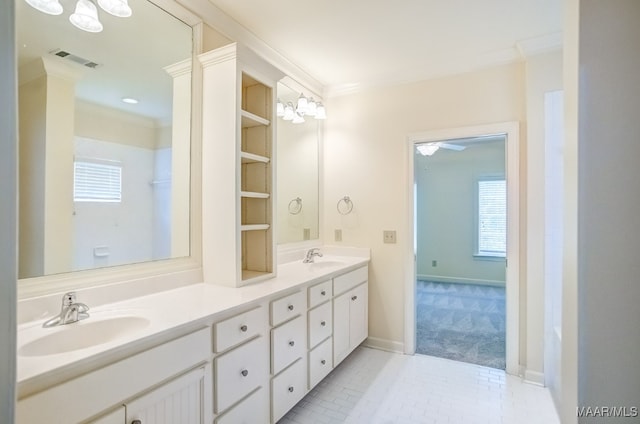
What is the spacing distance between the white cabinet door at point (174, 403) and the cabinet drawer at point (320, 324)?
90 centimetres

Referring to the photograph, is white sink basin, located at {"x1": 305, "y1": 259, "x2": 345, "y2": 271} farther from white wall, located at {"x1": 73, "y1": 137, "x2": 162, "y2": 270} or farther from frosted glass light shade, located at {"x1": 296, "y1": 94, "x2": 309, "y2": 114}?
frosted glass light shade, located at {"x1": 296, "y1": 94, "x2": 309, "y2": 114}

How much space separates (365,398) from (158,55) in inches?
100

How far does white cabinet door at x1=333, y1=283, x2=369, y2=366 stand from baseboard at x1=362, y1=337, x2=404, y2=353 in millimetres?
106

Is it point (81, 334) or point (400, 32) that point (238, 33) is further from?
point (81, 334)

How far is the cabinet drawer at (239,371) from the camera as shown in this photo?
1.43m

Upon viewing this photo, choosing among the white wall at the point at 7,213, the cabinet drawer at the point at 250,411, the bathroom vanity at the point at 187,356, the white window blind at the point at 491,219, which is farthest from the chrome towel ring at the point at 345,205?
the white window blind at the point at 491,219

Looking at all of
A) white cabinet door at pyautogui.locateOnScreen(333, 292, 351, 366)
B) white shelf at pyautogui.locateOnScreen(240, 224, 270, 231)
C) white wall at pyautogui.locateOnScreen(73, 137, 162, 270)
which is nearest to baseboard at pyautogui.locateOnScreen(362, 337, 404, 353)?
white cabinet door at pyautogui.locateOnScreen(333, 292, 351, 366)

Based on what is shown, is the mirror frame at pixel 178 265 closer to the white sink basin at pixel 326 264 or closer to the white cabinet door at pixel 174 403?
the white cabinet door at pixel 174 403

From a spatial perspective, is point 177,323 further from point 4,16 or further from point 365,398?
point 365,398

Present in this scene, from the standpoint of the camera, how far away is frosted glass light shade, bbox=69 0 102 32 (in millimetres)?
1448

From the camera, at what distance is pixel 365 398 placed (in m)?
2.20

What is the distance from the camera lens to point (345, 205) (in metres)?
3.20

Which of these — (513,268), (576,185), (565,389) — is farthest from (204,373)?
(513,268)

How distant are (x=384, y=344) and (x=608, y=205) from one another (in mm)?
2422
